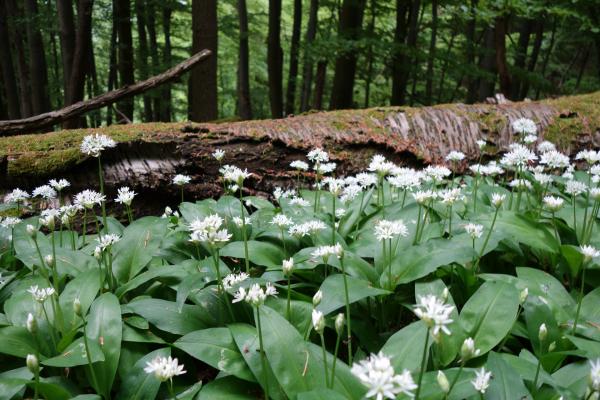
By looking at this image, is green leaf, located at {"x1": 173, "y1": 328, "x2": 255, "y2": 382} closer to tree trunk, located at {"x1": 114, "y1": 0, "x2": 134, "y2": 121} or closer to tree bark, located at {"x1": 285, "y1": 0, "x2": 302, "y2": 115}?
tree bark, located at {"x1": 285, "y1": 0, "x2": 302, "y2": 115}

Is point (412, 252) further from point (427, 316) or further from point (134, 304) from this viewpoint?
point (134, 304)

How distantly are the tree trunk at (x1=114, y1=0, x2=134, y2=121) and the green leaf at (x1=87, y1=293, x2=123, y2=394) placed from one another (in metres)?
8.88

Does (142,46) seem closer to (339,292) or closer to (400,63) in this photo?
(400,63)

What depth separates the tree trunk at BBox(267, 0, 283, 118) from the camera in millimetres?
10812

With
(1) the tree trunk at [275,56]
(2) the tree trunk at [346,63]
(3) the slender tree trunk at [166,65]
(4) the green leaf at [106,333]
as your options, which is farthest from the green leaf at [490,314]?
(3) the slender tree trunk at [166,65]

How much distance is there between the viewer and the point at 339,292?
174 centimetres

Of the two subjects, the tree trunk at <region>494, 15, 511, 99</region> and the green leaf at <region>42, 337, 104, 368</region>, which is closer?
the green leaf at <region>42, 337, 104, 368</region>

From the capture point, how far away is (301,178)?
4168mm

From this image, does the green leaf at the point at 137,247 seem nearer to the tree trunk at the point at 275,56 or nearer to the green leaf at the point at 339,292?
the green leaf at the point at 339,292

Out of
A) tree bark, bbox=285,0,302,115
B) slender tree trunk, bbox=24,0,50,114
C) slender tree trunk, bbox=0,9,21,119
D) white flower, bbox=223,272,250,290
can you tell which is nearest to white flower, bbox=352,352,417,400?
white flower, bbox=223,272,250,290

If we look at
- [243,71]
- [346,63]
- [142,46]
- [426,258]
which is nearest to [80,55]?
[243,71]

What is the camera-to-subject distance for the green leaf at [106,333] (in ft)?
5.24

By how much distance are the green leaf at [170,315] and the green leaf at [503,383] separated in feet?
3.62

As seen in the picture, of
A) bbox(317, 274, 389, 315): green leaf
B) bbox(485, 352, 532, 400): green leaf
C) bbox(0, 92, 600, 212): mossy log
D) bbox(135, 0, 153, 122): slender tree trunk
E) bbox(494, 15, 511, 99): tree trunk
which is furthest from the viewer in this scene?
bbox(135, 0, 153, 122): slender tree trunk
